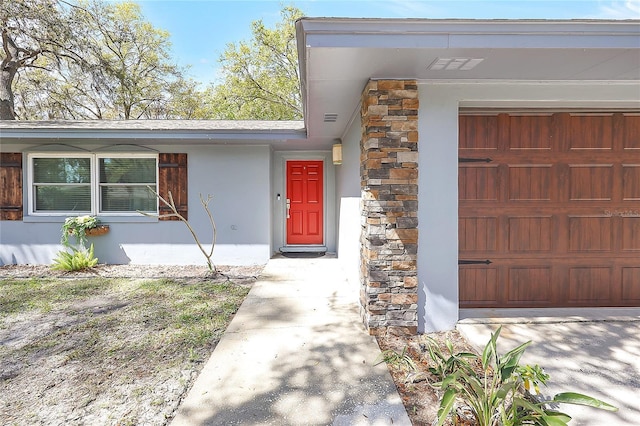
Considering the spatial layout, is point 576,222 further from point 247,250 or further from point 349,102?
point 247,250

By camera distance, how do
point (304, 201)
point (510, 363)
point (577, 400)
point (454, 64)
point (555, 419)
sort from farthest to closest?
point (304, 201)
point (454, 64)
point (510, 363)
point (577, 400)
point (555, 419)

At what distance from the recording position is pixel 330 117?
13.6ft

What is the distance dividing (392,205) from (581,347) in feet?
6.00

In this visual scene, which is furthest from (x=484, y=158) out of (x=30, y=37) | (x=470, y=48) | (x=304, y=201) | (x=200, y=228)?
(x=30, y=37)

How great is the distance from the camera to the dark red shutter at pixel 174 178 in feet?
19.1

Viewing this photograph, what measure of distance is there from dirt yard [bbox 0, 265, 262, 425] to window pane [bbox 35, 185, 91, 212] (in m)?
1.38

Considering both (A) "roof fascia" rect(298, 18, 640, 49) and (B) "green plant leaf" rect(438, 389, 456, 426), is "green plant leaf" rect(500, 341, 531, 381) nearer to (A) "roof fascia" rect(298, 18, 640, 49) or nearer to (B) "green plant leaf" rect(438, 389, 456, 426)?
(B) "green plant leaf" rect(438, 389, 456, 426)

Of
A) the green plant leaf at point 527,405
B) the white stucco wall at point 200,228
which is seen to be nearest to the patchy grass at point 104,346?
the white stucco wall at point 200,228

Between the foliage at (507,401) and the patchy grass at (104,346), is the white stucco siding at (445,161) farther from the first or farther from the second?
the patchy grass at (104,346)

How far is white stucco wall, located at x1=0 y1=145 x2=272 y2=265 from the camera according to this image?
19.0 feet

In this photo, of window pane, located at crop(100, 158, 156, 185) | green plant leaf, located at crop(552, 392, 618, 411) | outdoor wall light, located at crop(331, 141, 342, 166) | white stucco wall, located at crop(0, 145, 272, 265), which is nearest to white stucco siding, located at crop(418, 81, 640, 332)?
green plant leaf, located at crop(552, 392, 618, 411)

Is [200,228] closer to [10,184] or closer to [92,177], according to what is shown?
[92,177]

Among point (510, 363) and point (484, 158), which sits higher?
point (484, 158)

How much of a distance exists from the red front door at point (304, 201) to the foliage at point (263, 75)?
31.3 feet
